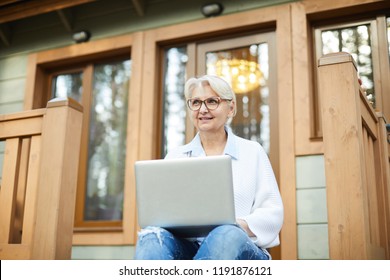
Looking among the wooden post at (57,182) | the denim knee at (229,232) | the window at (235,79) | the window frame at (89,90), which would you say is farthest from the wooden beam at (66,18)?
the denim knee at (229,232)

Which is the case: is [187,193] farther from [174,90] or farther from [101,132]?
[101,132]

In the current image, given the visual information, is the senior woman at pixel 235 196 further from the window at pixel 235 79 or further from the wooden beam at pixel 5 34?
the wooden beam at pixel 5 34

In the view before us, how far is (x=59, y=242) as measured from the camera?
215cm

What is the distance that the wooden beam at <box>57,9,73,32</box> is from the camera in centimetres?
396

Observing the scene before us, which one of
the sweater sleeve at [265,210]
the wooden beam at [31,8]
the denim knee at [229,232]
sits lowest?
the denim knee at [229,232]

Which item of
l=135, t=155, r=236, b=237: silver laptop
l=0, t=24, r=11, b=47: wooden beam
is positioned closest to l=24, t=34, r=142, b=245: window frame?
l=0, t=24, r=11, b=47: wooden beam

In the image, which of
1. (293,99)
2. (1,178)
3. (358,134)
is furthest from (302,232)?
(1,178)

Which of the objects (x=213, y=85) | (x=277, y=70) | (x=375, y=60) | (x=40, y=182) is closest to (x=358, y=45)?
(x=375, y=60)

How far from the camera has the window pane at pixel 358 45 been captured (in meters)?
3.15

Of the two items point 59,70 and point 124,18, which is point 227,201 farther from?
point 59,70

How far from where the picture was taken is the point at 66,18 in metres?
3.99

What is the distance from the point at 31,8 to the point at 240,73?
1588mm

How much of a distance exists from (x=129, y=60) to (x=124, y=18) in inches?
12.4

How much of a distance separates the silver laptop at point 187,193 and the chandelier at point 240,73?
1842 millimetres
